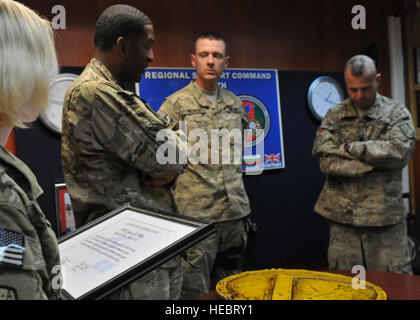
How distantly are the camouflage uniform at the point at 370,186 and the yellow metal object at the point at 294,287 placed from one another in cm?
130

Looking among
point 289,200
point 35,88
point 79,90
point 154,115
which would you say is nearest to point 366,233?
point 289,200

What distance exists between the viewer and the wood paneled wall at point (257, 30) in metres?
2.80

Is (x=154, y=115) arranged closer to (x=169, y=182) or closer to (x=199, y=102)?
(x=169, y=182)

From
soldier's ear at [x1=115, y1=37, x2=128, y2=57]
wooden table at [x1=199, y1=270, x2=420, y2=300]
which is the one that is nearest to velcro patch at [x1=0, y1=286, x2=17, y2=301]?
wooden table at [x1=199, y1=270, x2=420, y2=300]

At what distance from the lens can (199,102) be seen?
2.63m

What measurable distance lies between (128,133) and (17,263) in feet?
2.72

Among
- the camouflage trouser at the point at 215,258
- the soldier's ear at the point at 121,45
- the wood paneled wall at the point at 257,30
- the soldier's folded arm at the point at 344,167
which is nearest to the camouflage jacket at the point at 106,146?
the soldier's ear at the point at 121,45

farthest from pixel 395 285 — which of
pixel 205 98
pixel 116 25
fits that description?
pixel 205 98

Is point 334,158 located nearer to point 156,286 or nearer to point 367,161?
point 367,161

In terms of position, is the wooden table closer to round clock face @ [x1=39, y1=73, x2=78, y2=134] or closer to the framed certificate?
the framed certificate

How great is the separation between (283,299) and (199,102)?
69.3 inches

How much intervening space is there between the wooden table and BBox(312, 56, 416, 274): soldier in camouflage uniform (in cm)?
99

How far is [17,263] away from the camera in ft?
1.91

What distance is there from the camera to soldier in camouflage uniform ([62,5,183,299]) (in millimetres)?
1359
